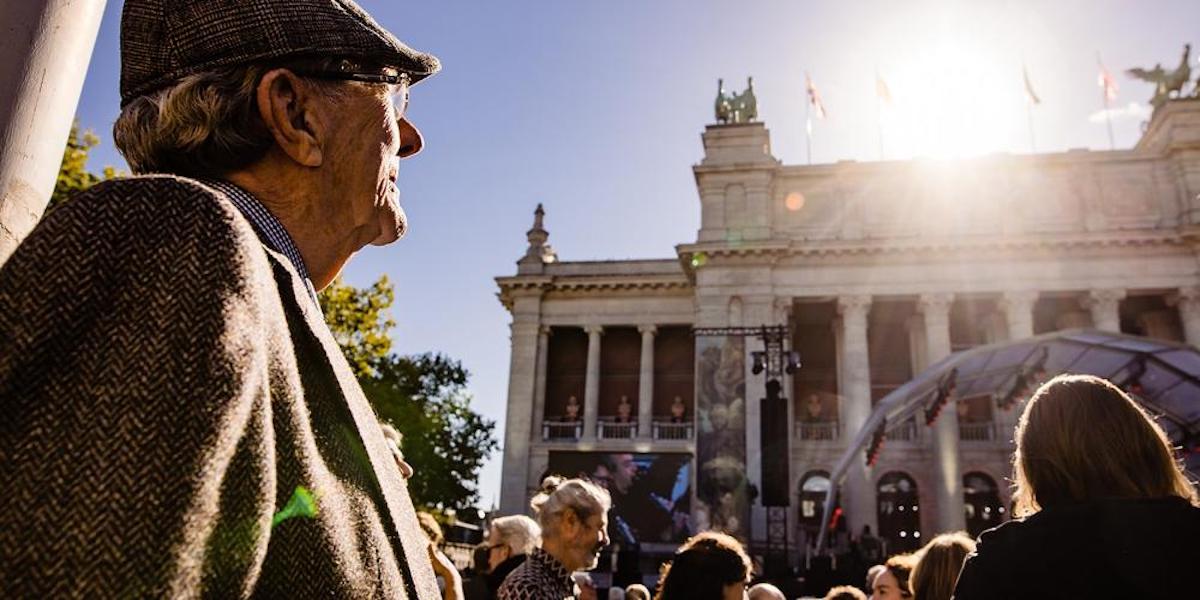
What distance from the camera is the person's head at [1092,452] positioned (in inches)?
102

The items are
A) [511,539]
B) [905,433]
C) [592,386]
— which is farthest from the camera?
[592,386]

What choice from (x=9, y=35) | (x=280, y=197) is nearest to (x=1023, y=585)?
(x=280, y=197)

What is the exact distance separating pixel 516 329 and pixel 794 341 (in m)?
12.6

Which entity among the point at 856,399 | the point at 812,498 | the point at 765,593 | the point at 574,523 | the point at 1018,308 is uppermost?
the point at 1018,308

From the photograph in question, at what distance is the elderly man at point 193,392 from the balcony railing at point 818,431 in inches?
1235

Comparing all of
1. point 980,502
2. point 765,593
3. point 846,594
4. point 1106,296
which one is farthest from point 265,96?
point 1106,296

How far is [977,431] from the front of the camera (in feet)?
97.2

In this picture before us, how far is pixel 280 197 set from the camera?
1.25 metres

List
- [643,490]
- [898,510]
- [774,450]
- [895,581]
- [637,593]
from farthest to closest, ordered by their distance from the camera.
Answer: [643,490], [898,510], [774,450], [637,593], [895,581]

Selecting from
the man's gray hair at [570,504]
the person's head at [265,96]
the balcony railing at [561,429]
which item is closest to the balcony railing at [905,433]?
the balcony railing at [561,429]

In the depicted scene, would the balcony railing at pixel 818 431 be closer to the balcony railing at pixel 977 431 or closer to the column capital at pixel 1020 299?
the balcony railing at pixel 977 431

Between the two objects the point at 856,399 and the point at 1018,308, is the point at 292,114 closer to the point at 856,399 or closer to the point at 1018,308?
the point at 856,399

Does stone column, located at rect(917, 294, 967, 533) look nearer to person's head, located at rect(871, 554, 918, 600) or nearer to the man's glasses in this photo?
person's head, located at rect(871, 554, 918, 600)

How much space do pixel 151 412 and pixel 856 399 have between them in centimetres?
2935
